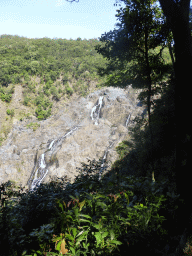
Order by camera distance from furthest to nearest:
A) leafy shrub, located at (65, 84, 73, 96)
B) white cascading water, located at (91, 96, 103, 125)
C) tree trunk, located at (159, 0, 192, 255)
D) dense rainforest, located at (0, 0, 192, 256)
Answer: leafy shrub, located at (65, 84, 73, 96) → white cascading water, located at (91, 96, 103, 125) → tree trunk, located at (159, 0, 192, 255) → dense rainforest, located at (0, 0, 192, 256)

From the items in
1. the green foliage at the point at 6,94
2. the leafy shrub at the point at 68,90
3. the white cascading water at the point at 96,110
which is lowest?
the white cascading water at the point at 96,110

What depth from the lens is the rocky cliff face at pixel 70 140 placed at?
1564 cm

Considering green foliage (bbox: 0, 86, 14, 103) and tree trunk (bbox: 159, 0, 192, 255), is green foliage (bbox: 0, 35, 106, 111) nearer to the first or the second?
green foliage (bbox: 0, 86, 14, 103)

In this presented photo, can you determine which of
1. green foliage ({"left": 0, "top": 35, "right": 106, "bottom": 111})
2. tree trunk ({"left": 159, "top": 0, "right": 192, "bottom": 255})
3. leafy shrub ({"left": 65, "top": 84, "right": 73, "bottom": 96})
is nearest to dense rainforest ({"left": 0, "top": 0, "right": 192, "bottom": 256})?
tree trunk ({"left": 159, "top": 0, "right": 192, "bottom": 255})

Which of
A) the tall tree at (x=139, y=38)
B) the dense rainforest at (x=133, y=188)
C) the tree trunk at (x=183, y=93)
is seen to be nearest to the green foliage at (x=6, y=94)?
the dense rainforest at (x=133, y=188)

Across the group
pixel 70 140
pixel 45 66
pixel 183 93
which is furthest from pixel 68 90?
pixel 183 93

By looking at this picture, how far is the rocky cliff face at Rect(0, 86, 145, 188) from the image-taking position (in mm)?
15641

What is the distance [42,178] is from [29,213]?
1325 centimetres

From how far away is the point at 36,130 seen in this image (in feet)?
76.3

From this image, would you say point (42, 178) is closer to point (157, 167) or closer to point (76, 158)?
point (76, 158)

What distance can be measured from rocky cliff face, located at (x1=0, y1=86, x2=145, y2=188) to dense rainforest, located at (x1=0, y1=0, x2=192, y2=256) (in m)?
3.67

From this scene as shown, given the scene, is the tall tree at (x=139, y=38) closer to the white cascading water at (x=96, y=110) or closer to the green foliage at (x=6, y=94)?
the white cascading water at (x=96, y=110)

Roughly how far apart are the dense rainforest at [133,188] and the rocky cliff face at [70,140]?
367 cm

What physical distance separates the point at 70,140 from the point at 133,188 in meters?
15.0
